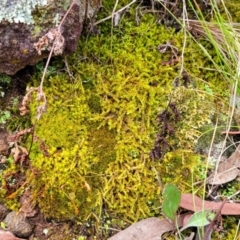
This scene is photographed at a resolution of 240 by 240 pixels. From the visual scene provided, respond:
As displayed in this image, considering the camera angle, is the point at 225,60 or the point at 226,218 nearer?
the point at 226,218

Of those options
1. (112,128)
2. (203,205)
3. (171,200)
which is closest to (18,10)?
(112,128)

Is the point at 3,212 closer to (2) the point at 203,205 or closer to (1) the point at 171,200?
(1) the point at 171,200

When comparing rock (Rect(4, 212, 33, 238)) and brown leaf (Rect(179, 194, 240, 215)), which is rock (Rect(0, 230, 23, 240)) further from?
brown leaf (Rect(179, 194, 240, 215))

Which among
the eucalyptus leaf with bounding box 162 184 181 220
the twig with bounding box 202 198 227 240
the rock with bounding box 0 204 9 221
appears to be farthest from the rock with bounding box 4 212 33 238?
the twig with bounding box 202 198 227 240

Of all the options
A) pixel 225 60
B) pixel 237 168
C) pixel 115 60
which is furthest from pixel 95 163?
pixel 225 60

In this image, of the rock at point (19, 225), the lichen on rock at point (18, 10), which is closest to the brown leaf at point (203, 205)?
the rock at point (19, 225)

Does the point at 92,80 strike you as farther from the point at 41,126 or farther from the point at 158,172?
the point at 158,172

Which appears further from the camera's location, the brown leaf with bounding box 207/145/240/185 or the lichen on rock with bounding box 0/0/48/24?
the brown leaf with bounding box 207/145/240/185
